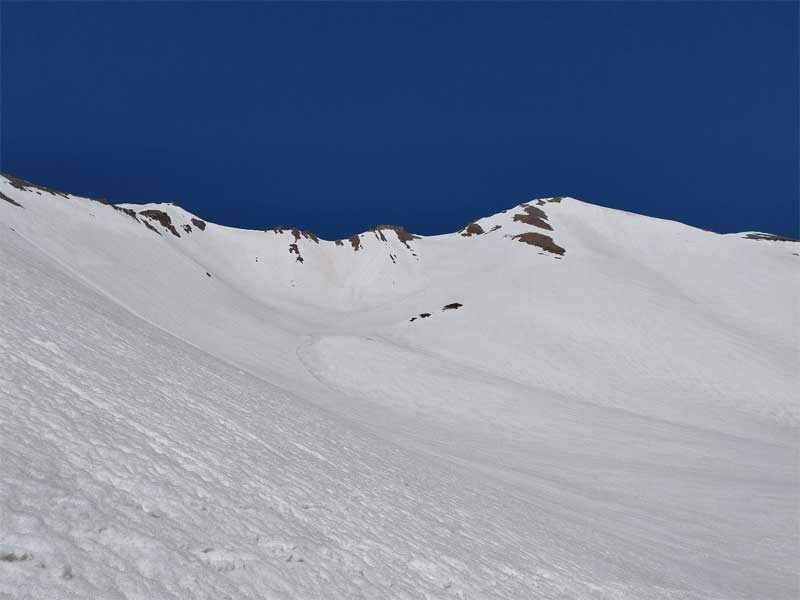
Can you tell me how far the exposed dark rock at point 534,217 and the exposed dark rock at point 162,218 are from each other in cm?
5649

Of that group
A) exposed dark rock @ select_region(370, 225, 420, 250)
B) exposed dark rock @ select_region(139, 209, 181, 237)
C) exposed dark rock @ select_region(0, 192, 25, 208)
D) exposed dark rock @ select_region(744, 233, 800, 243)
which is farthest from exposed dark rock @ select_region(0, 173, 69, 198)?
exposed dark rock @ select_region(744, 233, 800, 243)

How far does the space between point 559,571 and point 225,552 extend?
18.3ft

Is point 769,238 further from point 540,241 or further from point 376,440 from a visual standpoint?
point 376,440

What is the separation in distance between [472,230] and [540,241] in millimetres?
21610

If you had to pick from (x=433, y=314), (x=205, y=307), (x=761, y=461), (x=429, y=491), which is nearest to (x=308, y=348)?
(x=205, y=307)

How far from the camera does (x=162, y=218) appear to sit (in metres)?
73.9

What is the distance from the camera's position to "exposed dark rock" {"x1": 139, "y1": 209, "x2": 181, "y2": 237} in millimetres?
73031

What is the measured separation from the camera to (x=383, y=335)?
131ft

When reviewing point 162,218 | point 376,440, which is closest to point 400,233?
point 162,218

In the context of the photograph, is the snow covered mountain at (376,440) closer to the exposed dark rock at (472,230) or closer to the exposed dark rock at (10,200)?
the exposed dark rock at (10,200)

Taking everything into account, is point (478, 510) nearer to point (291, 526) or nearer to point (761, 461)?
point (291, 526)

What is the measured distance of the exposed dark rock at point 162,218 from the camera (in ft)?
240

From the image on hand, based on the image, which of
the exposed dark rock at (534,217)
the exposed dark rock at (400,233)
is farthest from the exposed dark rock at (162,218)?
the exposed dark rock at (534,217)

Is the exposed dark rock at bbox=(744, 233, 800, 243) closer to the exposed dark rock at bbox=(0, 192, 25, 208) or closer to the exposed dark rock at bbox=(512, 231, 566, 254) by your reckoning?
the exposed dark rock at bbox=(512, 231, 566, 254)
